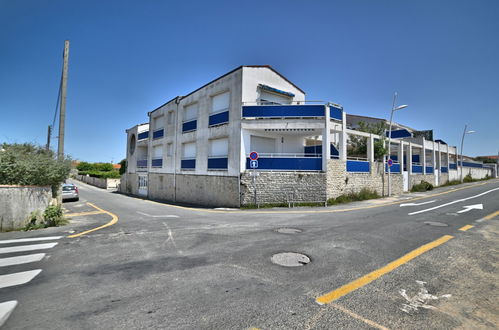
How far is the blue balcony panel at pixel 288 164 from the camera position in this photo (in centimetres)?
1425

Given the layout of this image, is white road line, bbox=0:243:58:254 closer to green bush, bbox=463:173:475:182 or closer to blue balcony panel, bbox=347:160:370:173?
blue balcony panel, bbox=347:160:370:173

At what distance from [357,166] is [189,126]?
13939mm

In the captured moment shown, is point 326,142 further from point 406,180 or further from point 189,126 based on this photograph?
point 406,180

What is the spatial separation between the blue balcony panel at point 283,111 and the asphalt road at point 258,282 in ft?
30.8

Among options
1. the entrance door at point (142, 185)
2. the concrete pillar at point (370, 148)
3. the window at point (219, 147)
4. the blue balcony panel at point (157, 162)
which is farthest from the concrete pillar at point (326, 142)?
the entrance door at point (142, 185)

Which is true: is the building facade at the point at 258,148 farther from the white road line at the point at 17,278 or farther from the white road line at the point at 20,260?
the white road line at the point at 17,278

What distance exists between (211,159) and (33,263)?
12.3 meters

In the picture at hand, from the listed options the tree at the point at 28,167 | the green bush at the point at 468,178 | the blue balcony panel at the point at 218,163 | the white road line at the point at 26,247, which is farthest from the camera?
the green bush at the point at 468,178

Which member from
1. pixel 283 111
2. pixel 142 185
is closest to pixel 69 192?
pixel 142 185

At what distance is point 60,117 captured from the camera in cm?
1102

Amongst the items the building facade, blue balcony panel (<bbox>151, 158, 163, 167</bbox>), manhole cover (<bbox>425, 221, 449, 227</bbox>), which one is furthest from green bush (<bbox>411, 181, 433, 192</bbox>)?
blue balcony panel (<bbox>151, 158, 163, 167</bbox>)

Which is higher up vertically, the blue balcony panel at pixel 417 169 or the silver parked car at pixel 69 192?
the blue balcony panel at pixel 417 169

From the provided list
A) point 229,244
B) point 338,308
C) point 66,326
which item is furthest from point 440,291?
point 66,326

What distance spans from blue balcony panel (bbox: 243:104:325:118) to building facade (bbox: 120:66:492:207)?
6cm
